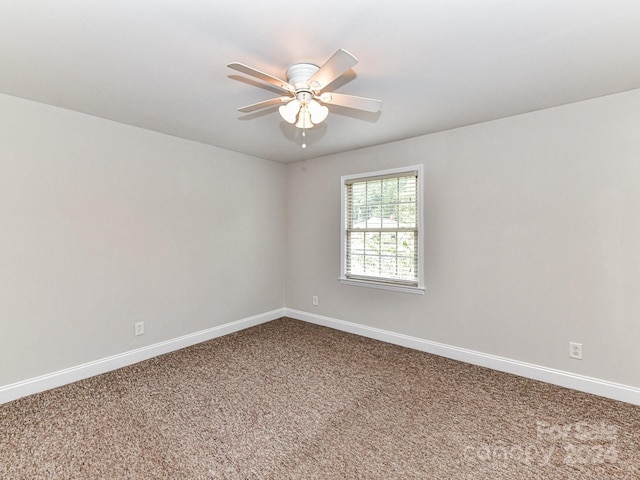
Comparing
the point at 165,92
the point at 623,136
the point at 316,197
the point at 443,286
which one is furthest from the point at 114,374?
the point at 623,136

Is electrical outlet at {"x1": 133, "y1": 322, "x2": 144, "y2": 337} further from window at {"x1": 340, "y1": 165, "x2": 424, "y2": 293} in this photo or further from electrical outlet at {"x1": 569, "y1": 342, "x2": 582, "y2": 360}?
electrical outlet at {"x1": 569, "y1": 342, "x2": 582, "y2": 360}

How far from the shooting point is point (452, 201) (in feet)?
10.8

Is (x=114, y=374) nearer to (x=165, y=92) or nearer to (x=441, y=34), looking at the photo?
(x=165, y=92)

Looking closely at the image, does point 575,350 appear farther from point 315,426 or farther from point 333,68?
point 333,68

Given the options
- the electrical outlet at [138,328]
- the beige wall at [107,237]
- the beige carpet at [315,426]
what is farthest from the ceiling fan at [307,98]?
the electrical outlet at [138,328]

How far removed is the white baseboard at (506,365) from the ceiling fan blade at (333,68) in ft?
9.32

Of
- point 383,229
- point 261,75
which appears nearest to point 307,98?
point 261,75

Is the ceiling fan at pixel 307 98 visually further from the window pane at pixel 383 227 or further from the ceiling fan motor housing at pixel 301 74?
the window pane at pixel 383 227

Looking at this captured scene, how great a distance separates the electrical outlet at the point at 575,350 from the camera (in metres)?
2.62

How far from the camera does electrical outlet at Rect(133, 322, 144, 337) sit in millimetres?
3173

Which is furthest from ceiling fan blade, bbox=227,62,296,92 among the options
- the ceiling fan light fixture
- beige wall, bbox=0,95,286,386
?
beige wall, bbox=0,95,286,386

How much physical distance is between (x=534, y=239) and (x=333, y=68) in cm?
237

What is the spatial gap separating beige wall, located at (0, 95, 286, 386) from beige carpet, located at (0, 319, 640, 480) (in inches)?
17.8

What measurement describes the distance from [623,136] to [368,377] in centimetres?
283
